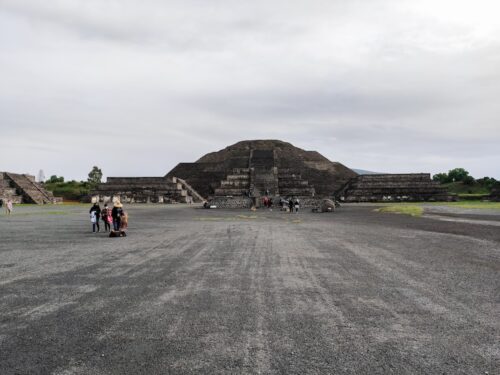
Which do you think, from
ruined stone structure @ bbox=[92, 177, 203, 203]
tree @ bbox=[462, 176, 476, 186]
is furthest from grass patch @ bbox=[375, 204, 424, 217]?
tree @ bbox=[462, 176, 476, 186]

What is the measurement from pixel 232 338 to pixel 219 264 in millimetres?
3913

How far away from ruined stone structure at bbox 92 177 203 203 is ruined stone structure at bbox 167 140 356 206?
4.54m

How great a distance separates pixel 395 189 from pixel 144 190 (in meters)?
30.2

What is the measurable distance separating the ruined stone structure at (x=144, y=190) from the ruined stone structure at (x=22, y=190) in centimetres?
618

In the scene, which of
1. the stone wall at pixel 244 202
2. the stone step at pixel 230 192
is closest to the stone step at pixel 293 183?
the stone step at pixel 230 192

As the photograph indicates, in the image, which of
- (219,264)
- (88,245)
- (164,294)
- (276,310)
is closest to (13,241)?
(88,245)

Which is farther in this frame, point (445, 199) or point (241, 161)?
point (241, 161)

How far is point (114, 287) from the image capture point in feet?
19.2

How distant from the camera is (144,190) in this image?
46.7 meters

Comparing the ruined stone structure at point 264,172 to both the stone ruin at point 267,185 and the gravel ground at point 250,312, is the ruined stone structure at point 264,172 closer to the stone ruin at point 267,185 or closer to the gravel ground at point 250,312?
the stone ruin at point 267,185

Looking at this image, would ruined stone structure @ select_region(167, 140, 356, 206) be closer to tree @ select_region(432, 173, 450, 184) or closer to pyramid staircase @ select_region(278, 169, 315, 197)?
pyramid staircase @ select_region(278, 169, 315, 197)

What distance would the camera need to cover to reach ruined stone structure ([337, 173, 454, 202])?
149 feet

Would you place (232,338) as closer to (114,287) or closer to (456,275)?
(114,287)

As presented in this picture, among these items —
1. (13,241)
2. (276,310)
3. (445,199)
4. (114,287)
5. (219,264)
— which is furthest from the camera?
(445,199)
